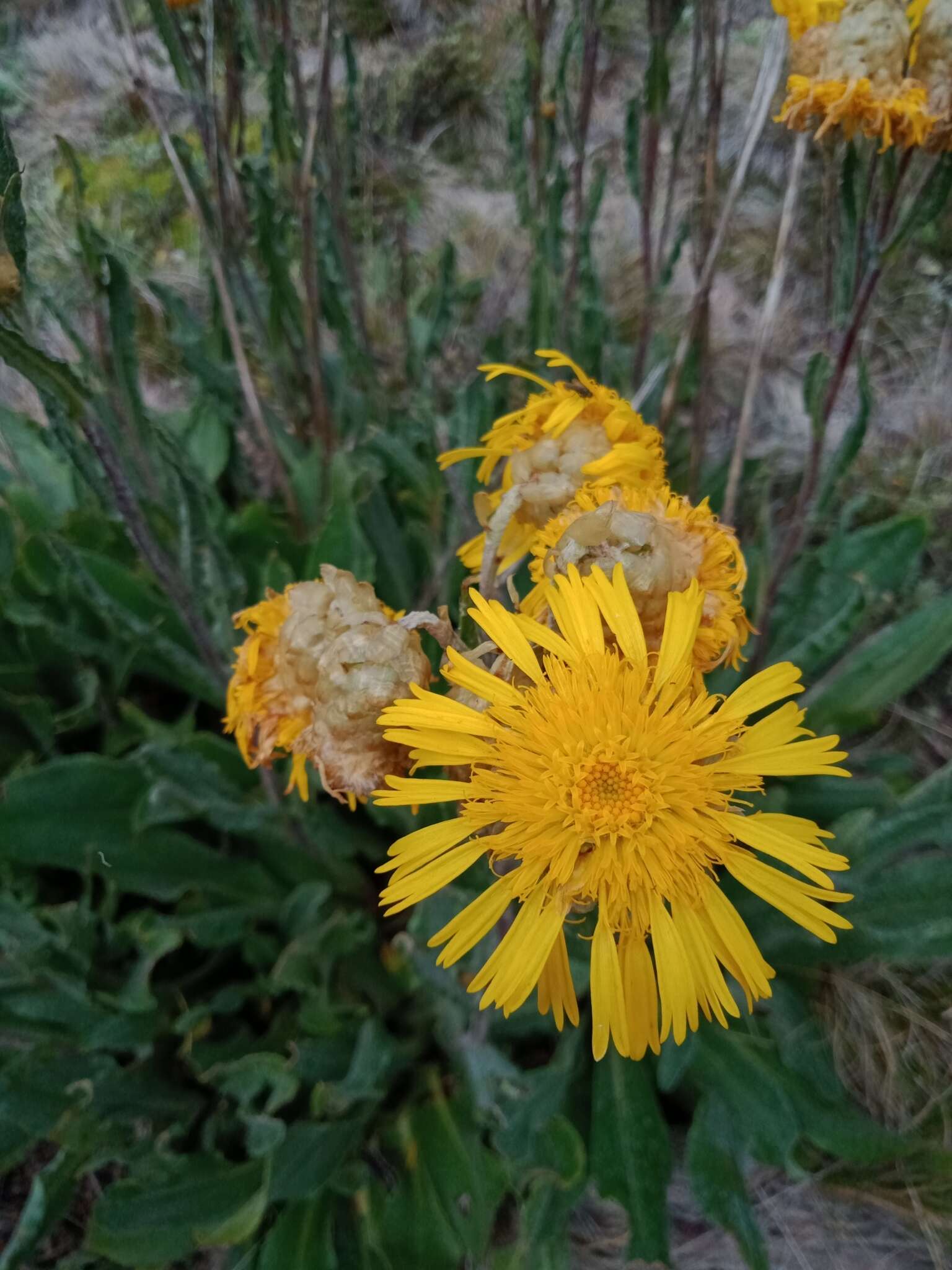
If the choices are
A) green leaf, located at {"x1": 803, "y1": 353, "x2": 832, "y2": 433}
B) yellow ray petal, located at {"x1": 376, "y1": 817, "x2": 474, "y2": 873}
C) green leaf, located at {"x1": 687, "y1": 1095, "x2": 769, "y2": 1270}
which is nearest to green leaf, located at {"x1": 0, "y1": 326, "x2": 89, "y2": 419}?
yellow ray petal, located at {"x1": 376, "y1": 817, "x2": 474, "y2": 873}

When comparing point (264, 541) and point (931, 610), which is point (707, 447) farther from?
point (264, 541)

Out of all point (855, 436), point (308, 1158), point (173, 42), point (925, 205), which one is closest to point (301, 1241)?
point (308, 1158)

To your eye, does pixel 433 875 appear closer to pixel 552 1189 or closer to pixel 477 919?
pixel 477 919

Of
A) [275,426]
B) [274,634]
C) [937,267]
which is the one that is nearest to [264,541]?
[275,426]

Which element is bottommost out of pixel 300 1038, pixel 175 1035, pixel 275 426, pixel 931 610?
pixel 175 1035

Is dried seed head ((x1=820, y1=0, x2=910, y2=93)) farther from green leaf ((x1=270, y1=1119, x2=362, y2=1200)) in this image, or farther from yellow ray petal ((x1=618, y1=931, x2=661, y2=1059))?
green leaf ((x1=270, y1=1119, x2=362, y2=1200))

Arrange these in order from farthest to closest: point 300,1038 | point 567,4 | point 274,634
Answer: point 567,4, point 300,1038, point 274,634
